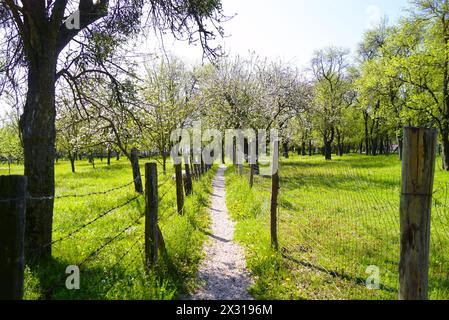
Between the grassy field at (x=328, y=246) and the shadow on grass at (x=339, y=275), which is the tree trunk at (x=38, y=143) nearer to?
the grassy field at (x=328, y=246)

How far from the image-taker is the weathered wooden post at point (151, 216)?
5.12 m

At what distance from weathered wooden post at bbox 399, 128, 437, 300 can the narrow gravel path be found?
9.36 ft

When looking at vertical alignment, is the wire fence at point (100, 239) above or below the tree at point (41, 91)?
below

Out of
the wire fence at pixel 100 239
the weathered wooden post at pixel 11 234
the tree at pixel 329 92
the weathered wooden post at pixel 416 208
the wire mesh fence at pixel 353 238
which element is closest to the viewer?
the weathered wooden post at pixel 11 234

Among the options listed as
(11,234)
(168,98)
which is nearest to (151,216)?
(11,234)

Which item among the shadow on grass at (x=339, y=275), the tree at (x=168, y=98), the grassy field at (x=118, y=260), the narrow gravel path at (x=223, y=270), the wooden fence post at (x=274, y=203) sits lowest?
the narrow gravel path at (x=223, y=270)

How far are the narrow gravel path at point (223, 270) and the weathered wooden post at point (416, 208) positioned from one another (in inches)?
112

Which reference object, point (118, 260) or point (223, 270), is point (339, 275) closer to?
point (223, 270)

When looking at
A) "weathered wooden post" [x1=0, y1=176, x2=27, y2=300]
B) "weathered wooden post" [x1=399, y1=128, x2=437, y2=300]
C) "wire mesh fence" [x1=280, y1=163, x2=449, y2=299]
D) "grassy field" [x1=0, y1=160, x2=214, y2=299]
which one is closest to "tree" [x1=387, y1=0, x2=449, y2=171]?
"wire mesh fence" [x1=280, y1=163, x2=449, y2=299]

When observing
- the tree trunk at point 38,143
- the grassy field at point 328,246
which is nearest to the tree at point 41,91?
the tree trunk at point 38,143

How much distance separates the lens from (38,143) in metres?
5.25
